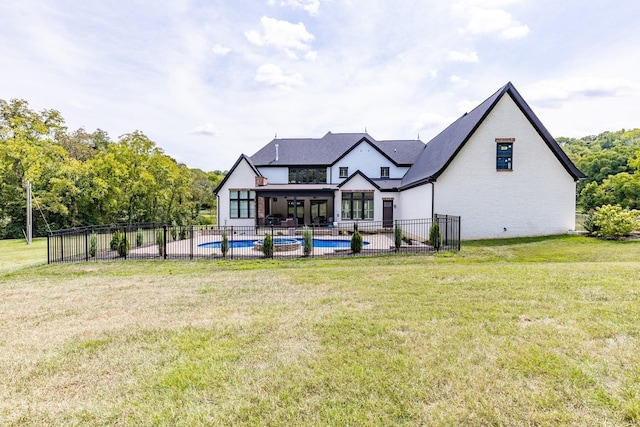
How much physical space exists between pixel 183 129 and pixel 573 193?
26.3 meters

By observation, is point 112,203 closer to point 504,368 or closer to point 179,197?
point 179,197

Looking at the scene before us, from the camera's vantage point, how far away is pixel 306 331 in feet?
14.7

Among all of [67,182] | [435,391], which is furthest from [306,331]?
[67,182]

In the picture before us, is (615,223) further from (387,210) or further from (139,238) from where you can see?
(139,238)

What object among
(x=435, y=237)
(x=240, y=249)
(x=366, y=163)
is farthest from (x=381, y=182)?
(x=240, y=249)

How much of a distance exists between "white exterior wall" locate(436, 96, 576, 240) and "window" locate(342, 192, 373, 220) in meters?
7.84

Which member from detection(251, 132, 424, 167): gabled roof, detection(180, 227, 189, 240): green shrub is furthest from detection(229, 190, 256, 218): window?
detection(180, 227, 189, 240): green shrub

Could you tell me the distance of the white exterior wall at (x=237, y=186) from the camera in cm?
2423

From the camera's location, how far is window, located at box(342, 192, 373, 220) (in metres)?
23.4

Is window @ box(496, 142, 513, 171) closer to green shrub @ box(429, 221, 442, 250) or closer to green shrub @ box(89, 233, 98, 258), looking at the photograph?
green shrub @ box(429, 221, 442, 250)

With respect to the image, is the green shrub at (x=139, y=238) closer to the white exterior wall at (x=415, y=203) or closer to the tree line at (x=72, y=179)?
the tree line at (x=72, y=179)

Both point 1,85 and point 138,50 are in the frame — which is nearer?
point 138,50

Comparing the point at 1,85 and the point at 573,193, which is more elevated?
the point at 1,85

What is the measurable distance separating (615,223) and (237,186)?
22484 millimetres
